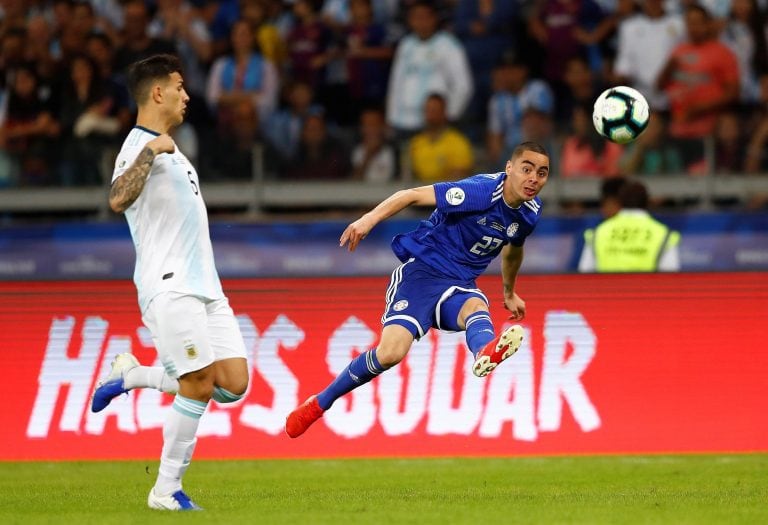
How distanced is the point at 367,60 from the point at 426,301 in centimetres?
733

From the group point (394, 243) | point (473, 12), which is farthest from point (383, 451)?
point (473, 12)

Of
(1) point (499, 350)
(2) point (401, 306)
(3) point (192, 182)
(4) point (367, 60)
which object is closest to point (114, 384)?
→ (3) point (192, 182)

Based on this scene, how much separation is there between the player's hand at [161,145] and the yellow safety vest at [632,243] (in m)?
5.44

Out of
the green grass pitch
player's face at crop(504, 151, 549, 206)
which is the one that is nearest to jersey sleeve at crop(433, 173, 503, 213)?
player's face at crop(504, 151, 549, 206)

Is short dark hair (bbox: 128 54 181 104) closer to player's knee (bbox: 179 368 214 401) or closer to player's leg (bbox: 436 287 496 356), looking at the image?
player's knee (bbox: 179 368 214 401)

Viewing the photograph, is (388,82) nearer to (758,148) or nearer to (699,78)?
(699,78)

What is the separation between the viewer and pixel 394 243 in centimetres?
902

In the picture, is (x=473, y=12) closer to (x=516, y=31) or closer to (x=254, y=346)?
(x=516, y=31)

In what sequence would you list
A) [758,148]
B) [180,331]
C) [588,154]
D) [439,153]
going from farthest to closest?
[439,153] → [588,154] → [758,148] → [180,331]

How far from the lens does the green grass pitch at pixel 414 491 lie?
6.97 meters

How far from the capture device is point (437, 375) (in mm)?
10492

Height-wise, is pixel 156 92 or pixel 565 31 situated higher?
pixel 156 92

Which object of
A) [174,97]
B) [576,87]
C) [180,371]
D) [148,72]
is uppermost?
[148,72]

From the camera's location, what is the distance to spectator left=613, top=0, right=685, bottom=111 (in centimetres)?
1492
